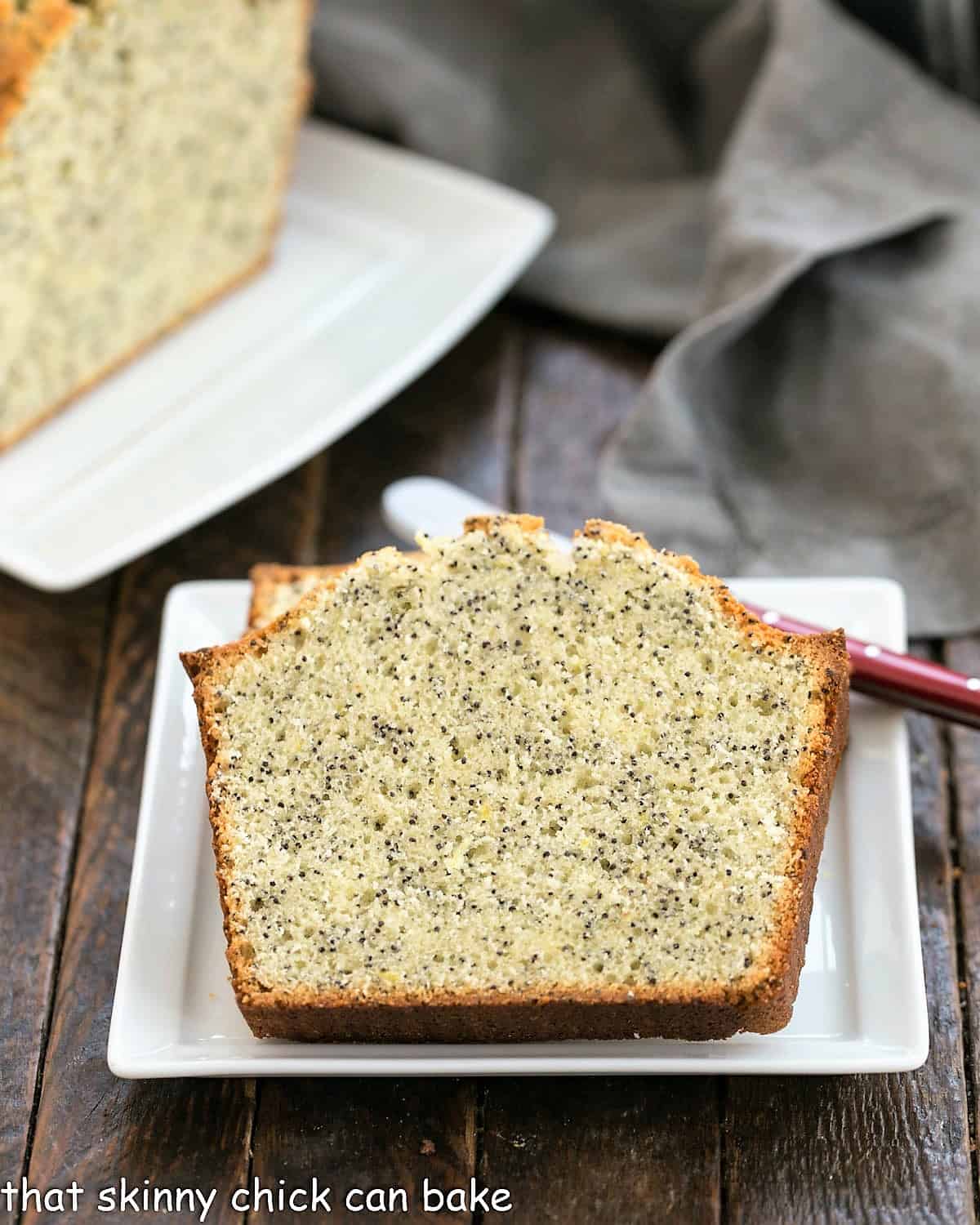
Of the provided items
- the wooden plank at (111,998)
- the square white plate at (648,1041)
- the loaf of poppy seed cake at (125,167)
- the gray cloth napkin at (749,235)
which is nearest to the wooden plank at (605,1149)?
the square white plate at (648,1041)

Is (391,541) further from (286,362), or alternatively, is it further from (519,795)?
(519,795)

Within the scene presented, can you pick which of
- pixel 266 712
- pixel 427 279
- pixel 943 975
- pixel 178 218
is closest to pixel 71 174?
pixel 178 218

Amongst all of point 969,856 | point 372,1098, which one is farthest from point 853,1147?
point 372,1098

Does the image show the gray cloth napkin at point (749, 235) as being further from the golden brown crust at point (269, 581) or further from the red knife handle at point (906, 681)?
the golden brown crust at point (269, 581)

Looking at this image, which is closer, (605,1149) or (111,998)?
(605,1149)

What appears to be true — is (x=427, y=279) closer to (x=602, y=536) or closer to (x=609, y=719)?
(x=602, y=536)
